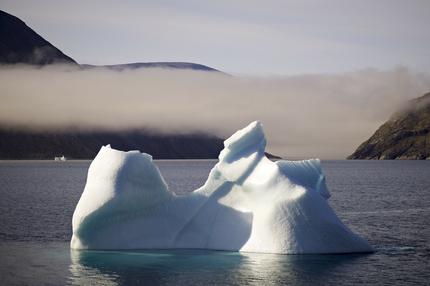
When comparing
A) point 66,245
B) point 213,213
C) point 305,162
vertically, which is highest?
point 305,162

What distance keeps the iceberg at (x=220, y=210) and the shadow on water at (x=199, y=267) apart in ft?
2.66

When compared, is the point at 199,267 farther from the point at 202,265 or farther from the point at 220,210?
the point at 220,210

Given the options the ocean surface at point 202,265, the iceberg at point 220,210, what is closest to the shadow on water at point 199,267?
the ocean surface at point 202,265

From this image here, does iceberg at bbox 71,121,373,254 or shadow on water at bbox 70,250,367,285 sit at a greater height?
iceberg at bbox 71,121,373,254

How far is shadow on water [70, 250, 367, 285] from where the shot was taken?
1168 inches

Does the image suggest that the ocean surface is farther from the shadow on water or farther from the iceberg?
the iceberg

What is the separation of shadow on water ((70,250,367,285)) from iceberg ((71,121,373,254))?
812 mm

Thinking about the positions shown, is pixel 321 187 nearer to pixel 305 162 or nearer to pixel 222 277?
pixel 305 162

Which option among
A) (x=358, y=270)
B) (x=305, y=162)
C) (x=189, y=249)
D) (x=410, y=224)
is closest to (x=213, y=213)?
(x=189, y=249)

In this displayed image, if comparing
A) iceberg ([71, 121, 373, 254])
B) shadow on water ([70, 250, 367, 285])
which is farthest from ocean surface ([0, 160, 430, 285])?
iceberg ([71, 121, 373, 254])

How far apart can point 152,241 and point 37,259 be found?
266 inches

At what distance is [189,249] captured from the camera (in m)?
37.2

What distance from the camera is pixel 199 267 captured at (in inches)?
1278

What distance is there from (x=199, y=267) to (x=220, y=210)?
19.1ft
